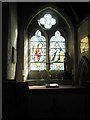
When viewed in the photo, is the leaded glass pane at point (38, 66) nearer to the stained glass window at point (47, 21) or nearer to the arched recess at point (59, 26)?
the arched recess at point (59, 26)

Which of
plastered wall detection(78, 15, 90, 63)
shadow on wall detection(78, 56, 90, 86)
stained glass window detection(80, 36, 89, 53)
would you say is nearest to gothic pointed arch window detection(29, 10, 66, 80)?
plastered wall detection(78, 15, 90, 63)

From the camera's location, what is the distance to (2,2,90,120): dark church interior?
6469 millimetres

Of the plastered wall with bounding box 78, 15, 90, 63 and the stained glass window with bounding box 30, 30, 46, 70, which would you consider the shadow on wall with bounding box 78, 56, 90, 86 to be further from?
the stained glass window with bounding box 30, 30, 46, 70

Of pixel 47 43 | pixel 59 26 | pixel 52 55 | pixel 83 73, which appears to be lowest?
pixel 83 73

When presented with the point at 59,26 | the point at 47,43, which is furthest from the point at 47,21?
the point at 47,43

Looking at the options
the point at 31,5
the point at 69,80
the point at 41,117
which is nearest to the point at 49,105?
the point at 41,117

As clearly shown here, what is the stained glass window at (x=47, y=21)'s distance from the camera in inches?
341

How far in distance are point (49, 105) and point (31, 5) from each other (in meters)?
3.62

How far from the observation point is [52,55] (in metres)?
8.70

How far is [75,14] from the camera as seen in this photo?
7969mm

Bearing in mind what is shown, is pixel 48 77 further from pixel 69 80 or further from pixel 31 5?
pixel 31 5

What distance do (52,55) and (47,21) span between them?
4.06 feet

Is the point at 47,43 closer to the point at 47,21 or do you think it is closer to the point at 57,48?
the point at 57,48

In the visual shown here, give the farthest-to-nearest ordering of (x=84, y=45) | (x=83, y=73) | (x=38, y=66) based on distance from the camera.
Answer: (x=38, y=66), (x=83, y=73), (x=84, y=45)
